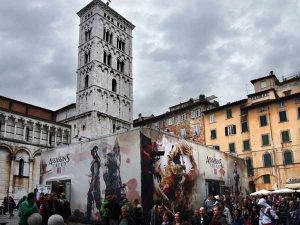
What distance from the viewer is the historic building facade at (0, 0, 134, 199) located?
127 ft

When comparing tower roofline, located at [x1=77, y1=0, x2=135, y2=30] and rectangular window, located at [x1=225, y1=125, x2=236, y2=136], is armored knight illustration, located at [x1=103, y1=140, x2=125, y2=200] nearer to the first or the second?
rectangular window, located at [x1=225, y1=125, x2=236, y2=136]

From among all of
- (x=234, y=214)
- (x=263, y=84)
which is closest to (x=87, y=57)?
(x=263, y=84)

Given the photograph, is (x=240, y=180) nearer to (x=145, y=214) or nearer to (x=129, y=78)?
(x=145, y=214)

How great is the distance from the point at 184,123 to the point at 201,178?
27196mm

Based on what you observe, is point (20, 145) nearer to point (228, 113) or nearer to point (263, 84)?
point (228, 113)

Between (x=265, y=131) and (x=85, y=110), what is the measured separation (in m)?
26.1

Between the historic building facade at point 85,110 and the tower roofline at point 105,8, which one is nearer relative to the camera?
the historic building facade at point 85,110

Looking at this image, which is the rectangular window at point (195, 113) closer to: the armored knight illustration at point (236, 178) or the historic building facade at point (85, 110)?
the historic building facade at point (85, 110)

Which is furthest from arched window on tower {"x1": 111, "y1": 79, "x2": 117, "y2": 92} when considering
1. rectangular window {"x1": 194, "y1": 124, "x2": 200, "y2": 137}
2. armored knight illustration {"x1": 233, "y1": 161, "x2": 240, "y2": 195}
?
armored knight illustration {"x1": 233, "y1": 161, "x2": 240, "y2": 195}

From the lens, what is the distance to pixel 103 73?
167 feet

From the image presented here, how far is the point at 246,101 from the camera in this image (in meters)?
40.7

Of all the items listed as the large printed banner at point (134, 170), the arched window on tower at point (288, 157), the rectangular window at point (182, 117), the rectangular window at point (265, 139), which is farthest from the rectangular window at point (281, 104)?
the large printed banner at point (134, 170)

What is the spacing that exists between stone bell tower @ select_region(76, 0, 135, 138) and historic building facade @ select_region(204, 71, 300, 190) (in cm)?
1550

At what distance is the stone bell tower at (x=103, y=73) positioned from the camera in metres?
48.1
